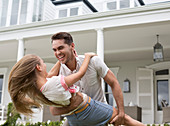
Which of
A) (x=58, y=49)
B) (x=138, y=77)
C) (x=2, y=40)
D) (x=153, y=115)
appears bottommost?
(x=153, y=115)

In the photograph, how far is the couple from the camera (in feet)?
5.78

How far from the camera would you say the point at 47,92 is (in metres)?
1.75

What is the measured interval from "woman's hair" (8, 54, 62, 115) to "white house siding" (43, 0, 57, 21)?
9.75m

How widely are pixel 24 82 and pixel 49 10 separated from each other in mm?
10286

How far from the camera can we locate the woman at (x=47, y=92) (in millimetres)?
1754

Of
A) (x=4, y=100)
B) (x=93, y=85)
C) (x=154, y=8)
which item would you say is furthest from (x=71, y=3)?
(x=93, y=85)

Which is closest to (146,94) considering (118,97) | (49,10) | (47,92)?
(49,10)

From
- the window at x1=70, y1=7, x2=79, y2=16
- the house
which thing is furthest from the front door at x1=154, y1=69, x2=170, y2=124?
the window at x1=70, y1=7, x2=79, y2=16

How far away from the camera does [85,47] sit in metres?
8.62

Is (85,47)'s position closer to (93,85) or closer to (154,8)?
(154,8)

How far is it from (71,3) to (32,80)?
9806mm

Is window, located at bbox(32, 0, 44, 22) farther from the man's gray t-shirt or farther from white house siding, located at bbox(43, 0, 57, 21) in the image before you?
the man's gray t-shirt

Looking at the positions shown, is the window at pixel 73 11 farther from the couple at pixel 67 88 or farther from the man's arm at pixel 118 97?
the man's arm at pixel 118 97

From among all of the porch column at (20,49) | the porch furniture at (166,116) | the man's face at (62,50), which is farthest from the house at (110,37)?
the man's face at (62,50)
